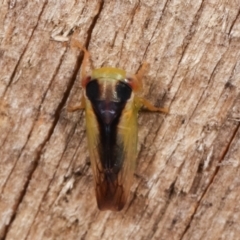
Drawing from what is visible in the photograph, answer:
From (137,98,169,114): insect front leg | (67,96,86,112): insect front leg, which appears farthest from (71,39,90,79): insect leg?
(137,98,169,114): insect front leg

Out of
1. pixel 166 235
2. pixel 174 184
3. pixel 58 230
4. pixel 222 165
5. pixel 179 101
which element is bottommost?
pixel 58 230

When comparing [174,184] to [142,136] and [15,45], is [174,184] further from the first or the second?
[15,45]

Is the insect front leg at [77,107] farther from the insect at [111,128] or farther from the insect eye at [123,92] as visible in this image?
the insect eye at [123,92]

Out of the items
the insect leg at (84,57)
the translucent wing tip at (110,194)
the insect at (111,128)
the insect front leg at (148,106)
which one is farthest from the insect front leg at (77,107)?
the translucent wing tip at (110,194)

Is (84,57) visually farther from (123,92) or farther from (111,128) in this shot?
(111,128)

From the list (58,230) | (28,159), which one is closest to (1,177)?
(28,159)

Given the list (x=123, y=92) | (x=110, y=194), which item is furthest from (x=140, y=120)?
(x=110, y=194)
